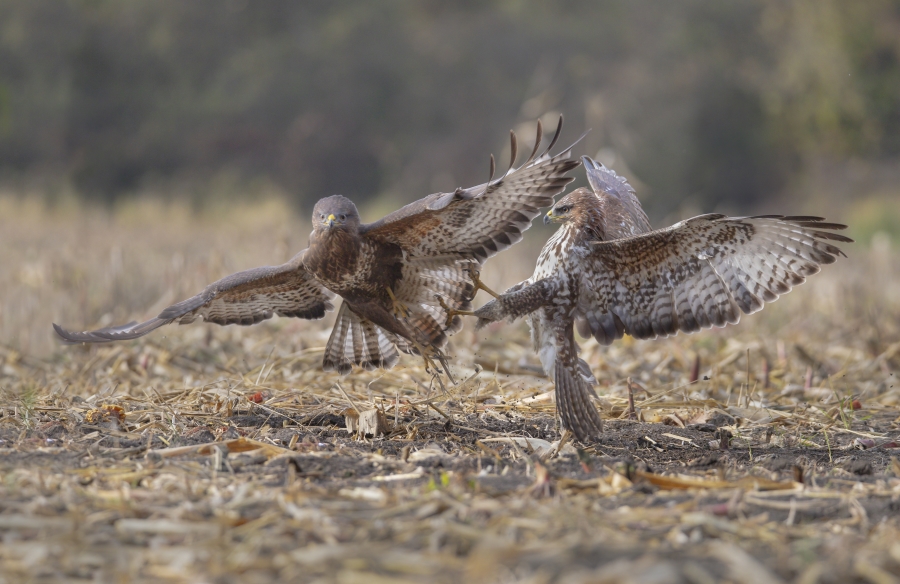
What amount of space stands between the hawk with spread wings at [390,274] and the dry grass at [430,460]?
1.12 feet

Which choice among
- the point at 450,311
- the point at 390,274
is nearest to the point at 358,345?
the point at 390,274

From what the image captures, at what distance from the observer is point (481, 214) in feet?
15.4

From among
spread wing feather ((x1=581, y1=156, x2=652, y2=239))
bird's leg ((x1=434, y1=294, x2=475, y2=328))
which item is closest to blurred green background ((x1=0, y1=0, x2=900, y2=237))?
spread wing feather ((x1=581, y1=156, x2=652, y2=239))

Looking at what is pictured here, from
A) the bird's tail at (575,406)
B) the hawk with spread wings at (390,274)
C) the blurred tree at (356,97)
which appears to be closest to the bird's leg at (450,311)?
the hawk with spread wings at (390,274)

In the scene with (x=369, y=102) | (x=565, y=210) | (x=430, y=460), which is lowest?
(x=430, y=460)

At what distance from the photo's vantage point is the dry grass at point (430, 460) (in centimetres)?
262

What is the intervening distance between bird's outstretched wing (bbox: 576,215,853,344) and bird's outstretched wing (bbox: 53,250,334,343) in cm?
153

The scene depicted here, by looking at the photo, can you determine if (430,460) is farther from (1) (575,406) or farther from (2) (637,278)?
(2) (637,278)

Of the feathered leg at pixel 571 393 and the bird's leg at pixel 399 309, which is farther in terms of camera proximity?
the bird's leg at pixel 399 309

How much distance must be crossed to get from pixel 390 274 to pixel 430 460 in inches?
60.0

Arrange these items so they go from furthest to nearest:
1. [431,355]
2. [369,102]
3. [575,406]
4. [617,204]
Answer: [369,102], [617,204], [431,355], [575,406]

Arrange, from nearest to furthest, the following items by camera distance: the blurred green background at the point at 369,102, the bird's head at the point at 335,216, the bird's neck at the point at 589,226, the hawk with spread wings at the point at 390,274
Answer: the hawk with spread wings at the point at 390,274
the bird's head at the point at 335,216
the bird's neck at the point at 589,226
the blurred green background at the point at 369,102

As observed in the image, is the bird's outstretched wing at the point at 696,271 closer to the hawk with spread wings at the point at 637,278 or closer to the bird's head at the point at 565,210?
the hawk with spread wings at the point at 637,278

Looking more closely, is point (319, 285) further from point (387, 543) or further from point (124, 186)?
point (124, 186)
